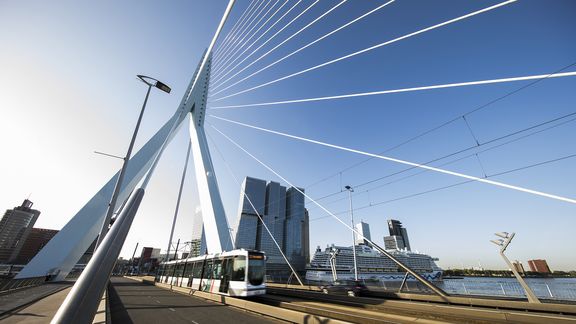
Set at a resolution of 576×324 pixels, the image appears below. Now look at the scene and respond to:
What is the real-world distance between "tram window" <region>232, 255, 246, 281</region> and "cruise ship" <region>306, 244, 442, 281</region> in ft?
217

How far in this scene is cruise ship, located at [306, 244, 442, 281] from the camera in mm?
80375

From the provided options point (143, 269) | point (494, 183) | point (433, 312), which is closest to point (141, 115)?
point (494, 183)

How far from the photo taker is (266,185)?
10675cm

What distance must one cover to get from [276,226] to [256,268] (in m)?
97.1

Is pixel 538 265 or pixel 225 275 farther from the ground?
pixel 538 265

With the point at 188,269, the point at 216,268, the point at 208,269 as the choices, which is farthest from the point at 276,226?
the point at 216,268

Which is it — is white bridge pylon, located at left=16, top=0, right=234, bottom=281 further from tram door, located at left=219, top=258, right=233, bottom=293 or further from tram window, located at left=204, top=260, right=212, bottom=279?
tram door, located at left=219, top=258, right=233, bottom=293

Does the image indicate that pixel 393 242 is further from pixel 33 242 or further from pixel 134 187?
pixel 33 242

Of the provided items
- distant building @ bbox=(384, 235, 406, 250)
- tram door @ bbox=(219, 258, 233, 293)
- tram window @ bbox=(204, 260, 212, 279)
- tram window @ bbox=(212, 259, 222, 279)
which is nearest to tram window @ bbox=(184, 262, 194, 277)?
tram window @ bbox=(204, 260, 212, 279)

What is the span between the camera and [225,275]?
15.7 metres

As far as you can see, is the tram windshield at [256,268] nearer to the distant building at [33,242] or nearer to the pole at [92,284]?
the pole at [92,284]

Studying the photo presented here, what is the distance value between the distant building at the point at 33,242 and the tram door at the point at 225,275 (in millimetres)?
142589

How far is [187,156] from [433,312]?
1575 inches

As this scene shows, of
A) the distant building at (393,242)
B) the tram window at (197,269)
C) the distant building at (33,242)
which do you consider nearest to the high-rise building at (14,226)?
the distant building at (33,242)
